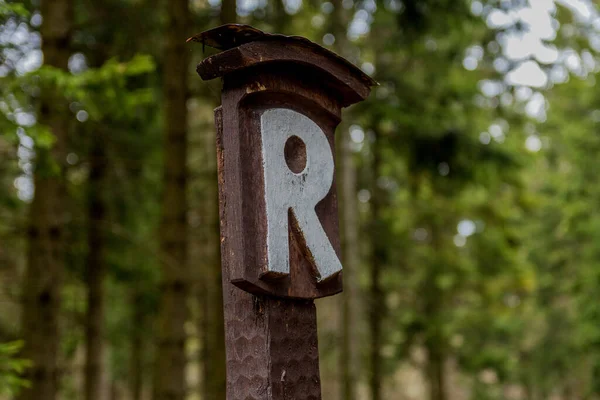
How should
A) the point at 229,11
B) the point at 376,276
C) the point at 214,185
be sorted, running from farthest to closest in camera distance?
the point at 376,276, the point at 214,185, the point at 229,11

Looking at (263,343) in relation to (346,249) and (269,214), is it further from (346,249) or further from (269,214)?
(346,249)

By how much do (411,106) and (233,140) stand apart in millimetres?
7255

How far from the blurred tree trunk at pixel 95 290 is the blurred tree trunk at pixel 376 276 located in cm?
415

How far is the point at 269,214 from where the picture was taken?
2.43m

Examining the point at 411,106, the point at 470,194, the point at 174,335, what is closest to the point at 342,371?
the point at 174,335

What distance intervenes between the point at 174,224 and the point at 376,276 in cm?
624

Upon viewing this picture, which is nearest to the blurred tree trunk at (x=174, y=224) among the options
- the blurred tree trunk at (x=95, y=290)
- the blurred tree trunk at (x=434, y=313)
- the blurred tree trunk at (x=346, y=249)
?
the blurred tree trunk at (x=346, y=249)

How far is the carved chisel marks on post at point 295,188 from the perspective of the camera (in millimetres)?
2432

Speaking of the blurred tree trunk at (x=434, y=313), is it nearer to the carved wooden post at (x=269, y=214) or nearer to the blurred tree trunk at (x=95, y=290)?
the blurred tree trunk at (x=95, y=290)

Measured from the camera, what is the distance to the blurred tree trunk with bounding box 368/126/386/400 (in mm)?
11180

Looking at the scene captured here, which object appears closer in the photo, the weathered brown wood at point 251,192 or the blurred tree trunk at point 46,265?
the weathered brown wood at point 251,192

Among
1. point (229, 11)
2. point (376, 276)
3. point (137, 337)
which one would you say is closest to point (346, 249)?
point (229, 11)

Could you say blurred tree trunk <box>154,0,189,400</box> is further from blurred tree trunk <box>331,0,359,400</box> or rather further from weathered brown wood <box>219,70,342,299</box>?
weathered brown wood <box>219,70,342,299</box>

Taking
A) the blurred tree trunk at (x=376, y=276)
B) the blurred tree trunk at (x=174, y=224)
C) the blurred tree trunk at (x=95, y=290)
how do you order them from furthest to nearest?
the blurred tree trunk at (x=376, y=276) < the blurred tree trunk at (x=95, y=290) < the blurred tree trunk at (x=174, y=224)
